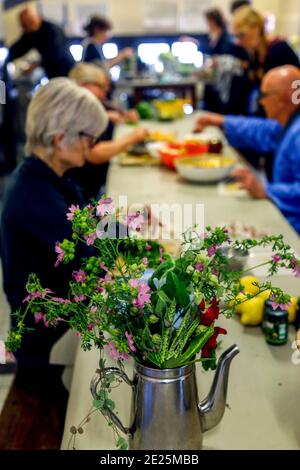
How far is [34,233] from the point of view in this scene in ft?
4.88

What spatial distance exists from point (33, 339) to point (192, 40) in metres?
7.28

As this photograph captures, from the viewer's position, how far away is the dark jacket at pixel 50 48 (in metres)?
4.71

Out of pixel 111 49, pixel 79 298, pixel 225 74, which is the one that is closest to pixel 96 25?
pixel 225 74

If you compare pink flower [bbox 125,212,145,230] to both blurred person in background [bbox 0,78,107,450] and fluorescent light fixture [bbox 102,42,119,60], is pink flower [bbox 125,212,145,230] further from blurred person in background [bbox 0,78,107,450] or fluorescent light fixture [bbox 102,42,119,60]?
fluorescent light fixture [bbox 102,42,119,60]

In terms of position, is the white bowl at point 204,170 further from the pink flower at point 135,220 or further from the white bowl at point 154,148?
the pink flower at point 135,220

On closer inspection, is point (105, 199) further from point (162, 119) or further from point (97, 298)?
point (162, 119)

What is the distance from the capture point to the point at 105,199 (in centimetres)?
82

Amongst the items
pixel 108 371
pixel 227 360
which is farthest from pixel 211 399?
pixel 108 371

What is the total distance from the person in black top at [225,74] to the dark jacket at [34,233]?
3487 mm

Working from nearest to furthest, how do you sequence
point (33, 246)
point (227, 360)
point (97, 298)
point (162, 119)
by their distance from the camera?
point (97, 298) → point (227, 360) → point (33, 246) → point (162, 119)

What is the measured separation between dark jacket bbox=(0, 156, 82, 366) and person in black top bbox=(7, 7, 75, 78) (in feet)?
10.7

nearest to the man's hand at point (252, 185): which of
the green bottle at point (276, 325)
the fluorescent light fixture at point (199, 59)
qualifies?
the green bottle at point (276, 325)

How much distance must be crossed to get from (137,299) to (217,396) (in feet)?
0.83

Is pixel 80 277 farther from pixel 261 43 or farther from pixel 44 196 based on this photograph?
pixel 261 43
